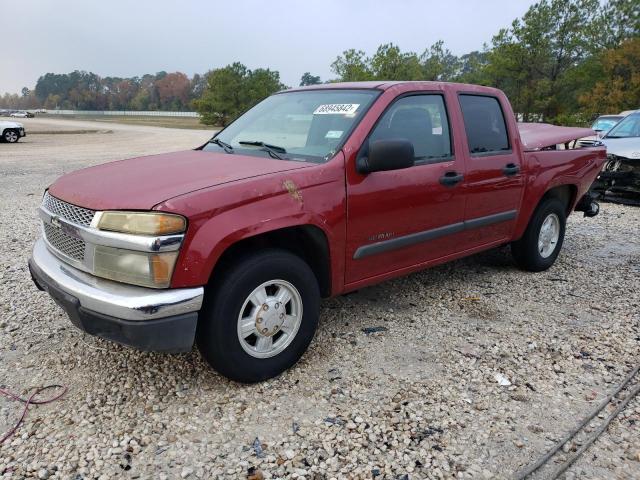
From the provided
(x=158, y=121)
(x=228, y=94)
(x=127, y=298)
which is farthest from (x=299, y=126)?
(x=158, y=121)

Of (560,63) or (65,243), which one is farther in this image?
(560,63)

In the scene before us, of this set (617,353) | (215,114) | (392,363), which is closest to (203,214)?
(392,363)

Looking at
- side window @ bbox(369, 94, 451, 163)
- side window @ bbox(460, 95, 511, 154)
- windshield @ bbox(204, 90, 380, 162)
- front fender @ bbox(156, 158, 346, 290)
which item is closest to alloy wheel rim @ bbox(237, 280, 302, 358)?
front fender @ bbox(156, 158, 346, 290)

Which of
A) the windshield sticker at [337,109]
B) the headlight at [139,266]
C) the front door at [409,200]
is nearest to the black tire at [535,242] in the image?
the front door at [409,200]

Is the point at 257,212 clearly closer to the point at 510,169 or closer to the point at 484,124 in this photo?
the point at 484,124

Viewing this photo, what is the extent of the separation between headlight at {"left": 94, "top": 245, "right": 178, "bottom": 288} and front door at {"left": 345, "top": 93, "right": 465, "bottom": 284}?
1221 mm

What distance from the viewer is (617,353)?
11.6ft

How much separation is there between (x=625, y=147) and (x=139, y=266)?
890cm

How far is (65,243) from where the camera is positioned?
2984mm

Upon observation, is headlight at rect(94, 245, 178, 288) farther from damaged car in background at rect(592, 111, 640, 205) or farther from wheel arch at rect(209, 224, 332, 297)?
damaged car in background at rect(592, 111, 640, 205)

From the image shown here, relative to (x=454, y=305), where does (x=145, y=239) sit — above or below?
above

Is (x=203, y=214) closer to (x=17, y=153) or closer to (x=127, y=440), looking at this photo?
(x=127, y=440)

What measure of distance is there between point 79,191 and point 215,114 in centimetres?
5190

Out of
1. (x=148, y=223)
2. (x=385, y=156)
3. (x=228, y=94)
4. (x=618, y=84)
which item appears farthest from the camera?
(x=228, y=94)
